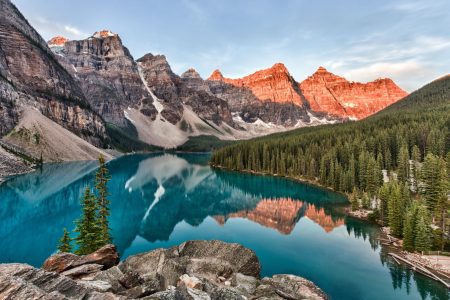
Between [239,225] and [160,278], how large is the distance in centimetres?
4881

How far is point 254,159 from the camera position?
147 meters

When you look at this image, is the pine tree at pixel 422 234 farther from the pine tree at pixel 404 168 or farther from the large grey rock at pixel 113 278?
the pine tree at pixel 404 168

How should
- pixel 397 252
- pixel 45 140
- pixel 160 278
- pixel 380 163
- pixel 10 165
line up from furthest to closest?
pixel 45 140, pixel 10 165, pixel 380 163, pixel 397 252, pixel 160 278

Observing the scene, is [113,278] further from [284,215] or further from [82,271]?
[284,215]

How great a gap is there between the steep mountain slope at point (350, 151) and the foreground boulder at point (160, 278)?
241ft

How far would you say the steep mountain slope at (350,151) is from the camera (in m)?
99.0

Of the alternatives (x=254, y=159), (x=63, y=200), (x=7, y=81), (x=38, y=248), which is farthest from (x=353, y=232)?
(x=7, y=81)

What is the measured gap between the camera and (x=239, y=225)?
65.4 metres

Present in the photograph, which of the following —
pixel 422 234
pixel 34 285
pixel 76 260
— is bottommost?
pixel 422 234

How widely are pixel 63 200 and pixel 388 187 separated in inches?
2988

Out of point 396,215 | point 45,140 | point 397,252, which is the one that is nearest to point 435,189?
point 396,215

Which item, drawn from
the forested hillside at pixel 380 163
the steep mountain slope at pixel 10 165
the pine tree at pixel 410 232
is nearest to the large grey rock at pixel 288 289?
the forested hillside at pixel 380 163

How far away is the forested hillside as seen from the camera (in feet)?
179

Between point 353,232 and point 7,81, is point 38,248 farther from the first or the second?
point 7,81
